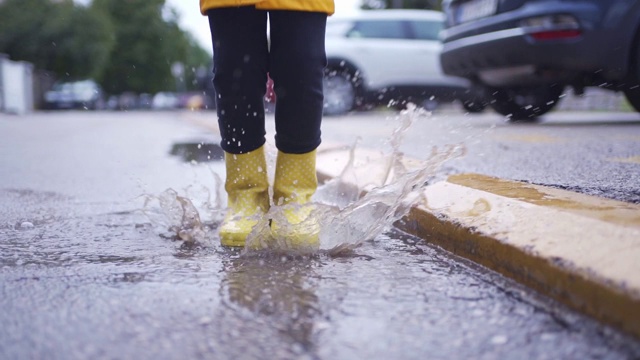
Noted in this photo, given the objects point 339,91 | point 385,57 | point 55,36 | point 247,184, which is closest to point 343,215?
point 247,184

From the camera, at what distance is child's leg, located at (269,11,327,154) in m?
2.00

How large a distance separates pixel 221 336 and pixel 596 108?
16.4m

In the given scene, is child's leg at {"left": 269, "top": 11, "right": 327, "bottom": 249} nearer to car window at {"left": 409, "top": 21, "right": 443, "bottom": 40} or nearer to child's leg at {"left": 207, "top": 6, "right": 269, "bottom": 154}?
child's leg at {"left": 207, "top": 6, "right": 269, "bottom": 154}

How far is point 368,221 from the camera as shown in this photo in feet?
6.86

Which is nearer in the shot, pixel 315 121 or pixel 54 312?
pixel 54 312

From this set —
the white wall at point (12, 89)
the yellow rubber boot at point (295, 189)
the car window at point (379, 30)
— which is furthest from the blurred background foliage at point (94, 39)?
the yellow rubber boot at point (295, 189)

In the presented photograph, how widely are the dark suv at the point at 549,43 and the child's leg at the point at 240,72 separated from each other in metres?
3.70

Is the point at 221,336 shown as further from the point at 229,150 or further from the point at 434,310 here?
the point at 229,150

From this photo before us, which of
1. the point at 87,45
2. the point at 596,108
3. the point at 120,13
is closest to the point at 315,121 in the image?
the point at 596,108

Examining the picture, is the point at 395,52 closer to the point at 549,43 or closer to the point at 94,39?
the point at 549,43

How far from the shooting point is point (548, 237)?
1559 millimetres

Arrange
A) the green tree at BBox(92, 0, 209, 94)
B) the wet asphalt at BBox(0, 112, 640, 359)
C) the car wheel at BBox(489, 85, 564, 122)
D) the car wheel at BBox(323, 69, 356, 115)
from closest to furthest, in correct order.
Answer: the wet asphalt at BBox(0, 112, 640, 359)
the car wheel at BBox(489, 85, 564, 122)
the car wheel at BBox(323, 69, 356, 115)
the green tree at BBox(92, 0, 209, 94)

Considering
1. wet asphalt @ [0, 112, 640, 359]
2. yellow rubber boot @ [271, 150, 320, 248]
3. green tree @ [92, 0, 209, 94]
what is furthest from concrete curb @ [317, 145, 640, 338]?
green tree @ [92, 0, 209, 94]

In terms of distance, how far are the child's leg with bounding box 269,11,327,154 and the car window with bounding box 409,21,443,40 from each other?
889 cm
